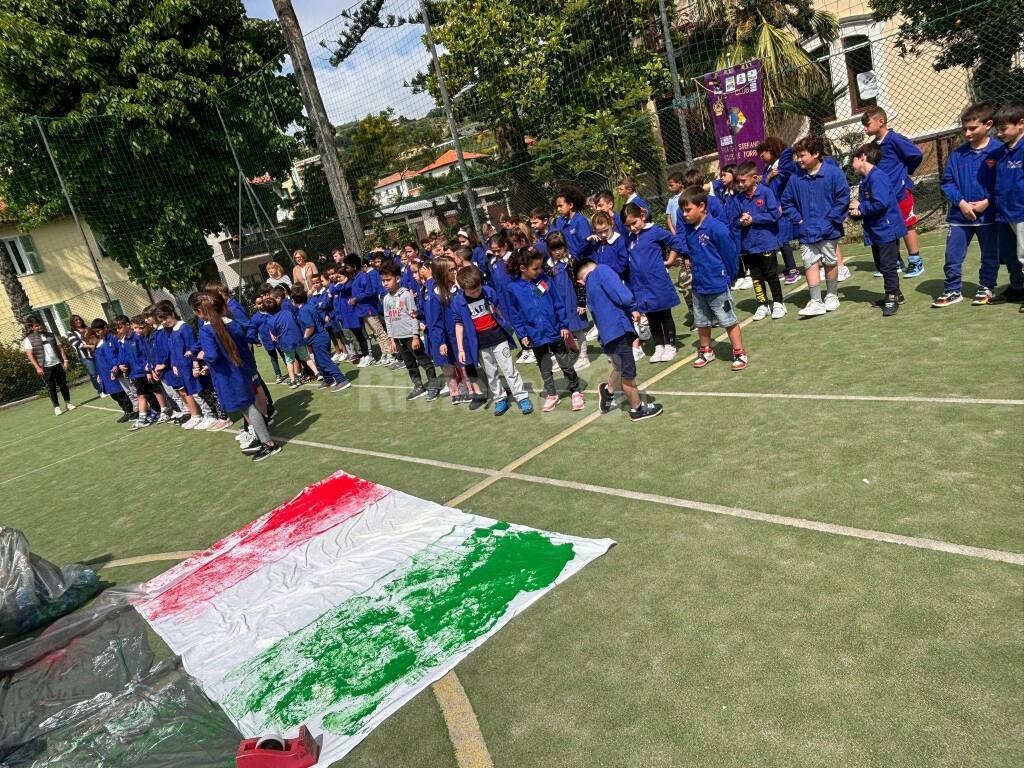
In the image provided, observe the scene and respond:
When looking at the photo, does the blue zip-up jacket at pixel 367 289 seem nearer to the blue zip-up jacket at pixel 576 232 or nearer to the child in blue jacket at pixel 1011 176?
the blue zip-up jacket at pixel 576 232

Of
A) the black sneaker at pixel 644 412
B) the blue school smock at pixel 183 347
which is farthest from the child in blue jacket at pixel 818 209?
the blue school smock at pixel 183 347

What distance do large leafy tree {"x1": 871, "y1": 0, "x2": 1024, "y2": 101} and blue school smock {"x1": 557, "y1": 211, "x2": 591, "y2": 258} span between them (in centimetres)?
601

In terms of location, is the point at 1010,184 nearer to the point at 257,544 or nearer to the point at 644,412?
the point at 644,412

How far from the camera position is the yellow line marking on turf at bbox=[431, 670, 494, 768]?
291 centimetres

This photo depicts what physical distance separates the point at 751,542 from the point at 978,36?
13265 millimetres

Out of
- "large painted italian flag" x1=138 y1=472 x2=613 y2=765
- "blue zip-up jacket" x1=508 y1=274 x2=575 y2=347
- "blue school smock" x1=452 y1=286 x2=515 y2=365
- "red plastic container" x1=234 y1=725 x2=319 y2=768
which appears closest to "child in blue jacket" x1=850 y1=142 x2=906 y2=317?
"blue zip-up jacket" x1=508 y1=274 x2=575 y2=347

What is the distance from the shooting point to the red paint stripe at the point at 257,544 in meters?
5.05

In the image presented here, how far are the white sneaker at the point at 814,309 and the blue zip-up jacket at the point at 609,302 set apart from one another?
11.0 feet

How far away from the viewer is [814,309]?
8055 mm

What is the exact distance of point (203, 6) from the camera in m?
22.3

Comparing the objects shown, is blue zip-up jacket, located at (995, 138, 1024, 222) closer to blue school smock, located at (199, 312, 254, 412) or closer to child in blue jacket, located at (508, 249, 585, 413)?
child in blue jacket, located at (508, 249, 585, 413)

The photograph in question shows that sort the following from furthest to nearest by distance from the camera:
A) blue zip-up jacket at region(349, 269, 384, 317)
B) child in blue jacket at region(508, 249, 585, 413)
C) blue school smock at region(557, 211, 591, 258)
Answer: blue zip-up jacket at region(349, 269, 384, 317) < blue school smock at region(557, 211, 591, 258) < child in blue jacket at region(508, 249, 585, 413)

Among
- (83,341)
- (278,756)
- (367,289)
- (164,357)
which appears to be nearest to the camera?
(278,756)

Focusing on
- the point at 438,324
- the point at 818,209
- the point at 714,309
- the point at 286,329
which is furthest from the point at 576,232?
the point at 286,329
